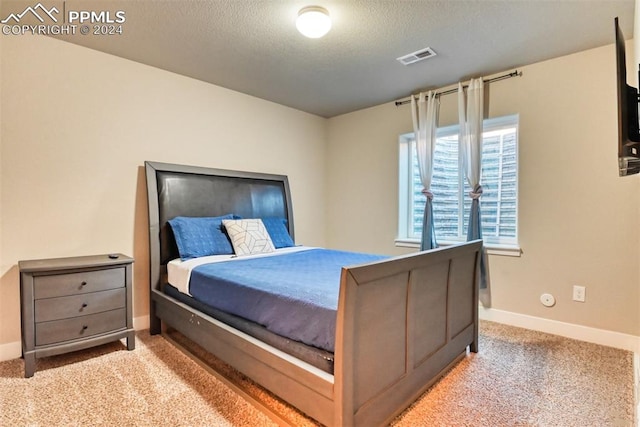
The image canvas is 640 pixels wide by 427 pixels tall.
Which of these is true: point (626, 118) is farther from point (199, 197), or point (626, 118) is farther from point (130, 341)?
point (130, 341)

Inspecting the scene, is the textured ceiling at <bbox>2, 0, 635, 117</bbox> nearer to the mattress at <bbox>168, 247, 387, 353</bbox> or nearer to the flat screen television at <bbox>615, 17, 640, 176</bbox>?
the flat screen television at <bbox>615, 17, 640, 176</bbox>

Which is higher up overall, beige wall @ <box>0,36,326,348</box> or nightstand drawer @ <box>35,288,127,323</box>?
beige wall @ <box>0,36,326,348</box>

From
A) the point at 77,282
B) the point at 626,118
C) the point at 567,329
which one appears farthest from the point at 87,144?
the point at 567,329

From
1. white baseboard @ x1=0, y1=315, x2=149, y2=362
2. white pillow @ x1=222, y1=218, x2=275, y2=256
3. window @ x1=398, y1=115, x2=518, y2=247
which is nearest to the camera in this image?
white baseboard @ x1=0, y1=315, x2=149, y2=362

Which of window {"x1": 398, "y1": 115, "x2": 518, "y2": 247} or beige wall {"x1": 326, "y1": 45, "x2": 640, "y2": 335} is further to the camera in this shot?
window {"x1": 398, "y1": 115, "x2": 518, "y2": 247}

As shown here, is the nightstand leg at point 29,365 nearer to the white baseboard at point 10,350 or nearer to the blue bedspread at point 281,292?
the white baseboard at point 10,350

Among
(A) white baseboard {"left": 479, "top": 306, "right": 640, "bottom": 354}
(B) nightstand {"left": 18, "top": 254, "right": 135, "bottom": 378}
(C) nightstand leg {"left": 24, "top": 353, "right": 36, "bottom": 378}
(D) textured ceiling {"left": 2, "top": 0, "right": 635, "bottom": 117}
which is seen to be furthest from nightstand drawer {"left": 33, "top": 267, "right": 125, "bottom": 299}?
(A) white baseboard {"left": 479, "top": 306, "right": 640, "bottom": 354}

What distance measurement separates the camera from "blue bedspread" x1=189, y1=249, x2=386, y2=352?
5.00ft

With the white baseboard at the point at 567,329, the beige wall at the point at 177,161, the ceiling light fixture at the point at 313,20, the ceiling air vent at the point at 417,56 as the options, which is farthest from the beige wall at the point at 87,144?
the white baseboard at the point at 567,329

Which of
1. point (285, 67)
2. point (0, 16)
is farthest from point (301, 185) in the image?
point (0, 16)

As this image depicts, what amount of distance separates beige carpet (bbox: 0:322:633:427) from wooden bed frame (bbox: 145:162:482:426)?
152 mm

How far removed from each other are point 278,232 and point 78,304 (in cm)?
181

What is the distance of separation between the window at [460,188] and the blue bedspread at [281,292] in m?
1.38

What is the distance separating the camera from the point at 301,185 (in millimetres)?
4387
